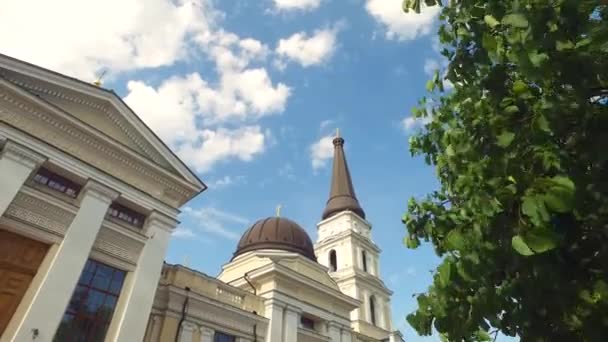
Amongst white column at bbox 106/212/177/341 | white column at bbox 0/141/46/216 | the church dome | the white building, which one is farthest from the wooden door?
the church dome

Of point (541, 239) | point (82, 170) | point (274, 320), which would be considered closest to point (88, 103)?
point (82, 170)

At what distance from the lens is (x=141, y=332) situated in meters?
13.4

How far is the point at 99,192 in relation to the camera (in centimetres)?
1395

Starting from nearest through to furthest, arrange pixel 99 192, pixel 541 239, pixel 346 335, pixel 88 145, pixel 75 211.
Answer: pixel 541 239
pixel 75 211
pixel 99 192
pixel 88 145
pixel 346 335

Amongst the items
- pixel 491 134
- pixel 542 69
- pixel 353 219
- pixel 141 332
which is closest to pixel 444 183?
pixel 491 134

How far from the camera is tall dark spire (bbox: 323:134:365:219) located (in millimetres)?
44031

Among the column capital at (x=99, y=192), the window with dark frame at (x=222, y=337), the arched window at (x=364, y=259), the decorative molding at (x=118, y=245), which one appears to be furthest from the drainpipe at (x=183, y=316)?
the arched window at (x=364, y=259)

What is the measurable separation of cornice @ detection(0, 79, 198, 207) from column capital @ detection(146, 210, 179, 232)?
90 cm

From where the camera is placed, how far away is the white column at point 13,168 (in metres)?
11.5

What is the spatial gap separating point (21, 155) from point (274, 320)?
41.3 feet

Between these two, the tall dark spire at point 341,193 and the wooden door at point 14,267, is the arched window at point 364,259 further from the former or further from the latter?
the wooden door at point 14,267

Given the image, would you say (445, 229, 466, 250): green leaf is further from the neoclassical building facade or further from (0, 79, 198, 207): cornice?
the neoclassical building facade

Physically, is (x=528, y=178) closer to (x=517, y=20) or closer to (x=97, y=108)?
(x=517, y=20)

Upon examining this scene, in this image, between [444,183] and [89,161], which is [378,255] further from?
[444,183]
